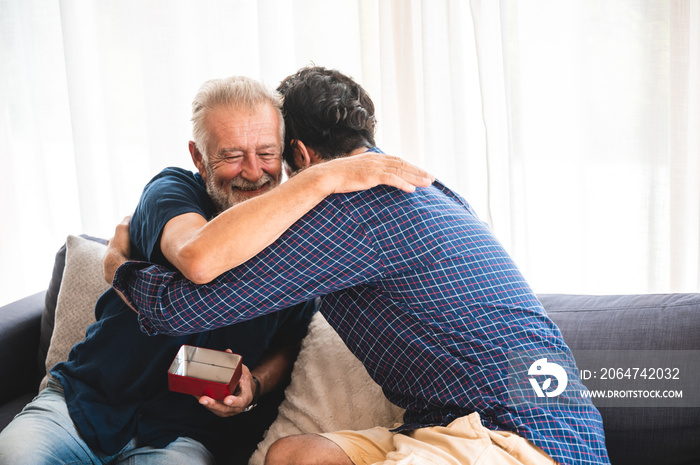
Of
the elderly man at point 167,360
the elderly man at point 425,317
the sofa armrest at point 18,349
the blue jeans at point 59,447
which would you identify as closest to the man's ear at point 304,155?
the elderly man at point 167,360

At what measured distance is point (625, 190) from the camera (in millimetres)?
2025

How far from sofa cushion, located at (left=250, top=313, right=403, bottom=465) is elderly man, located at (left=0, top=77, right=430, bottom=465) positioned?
3.5 inches

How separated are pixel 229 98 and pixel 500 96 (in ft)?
3.28

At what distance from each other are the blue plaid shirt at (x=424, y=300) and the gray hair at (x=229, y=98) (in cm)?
48

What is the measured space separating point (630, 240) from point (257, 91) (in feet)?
4.37

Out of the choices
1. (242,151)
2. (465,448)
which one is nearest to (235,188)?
(242,151)

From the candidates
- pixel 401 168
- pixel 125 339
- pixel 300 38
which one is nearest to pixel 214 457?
pixel 125 339

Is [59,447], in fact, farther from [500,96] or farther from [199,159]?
[500,96]

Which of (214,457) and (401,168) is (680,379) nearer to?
(401,168)

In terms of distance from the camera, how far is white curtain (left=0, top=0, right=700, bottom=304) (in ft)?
6.40

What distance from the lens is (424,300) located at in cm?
124

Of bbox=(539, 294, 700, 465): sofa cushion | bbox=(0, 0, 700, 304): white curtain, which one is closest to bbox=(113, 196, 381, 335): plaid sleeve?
bbox=(539, 294, 700, 465): sofa cushion

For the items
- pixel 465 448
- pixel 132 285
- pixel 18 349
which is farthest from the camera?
pixel 18 349

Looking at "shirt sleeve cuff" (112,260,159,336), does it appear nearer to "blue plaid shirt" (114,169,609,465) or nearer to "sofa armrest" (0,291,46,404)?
"blue plaid shirt" (114,169,609,465)
